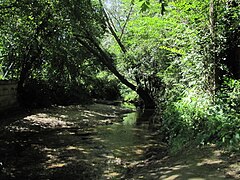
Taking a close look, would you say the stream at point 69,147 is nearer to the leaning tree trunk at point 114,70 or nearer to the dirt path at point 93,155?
the dirt path at point 93,155

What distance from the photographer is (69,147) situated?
27.8 feet

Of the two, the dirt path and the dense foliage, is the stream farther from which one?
the dense foliage

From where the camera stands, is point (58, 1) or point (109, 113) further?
point (109, 113)

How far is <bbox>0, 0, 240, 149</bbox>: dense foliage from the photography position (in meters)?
6.80

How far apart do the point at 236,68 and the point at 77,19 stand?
8479mm

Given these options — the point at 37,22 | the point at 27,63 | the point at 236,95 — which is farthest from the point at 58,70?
the point at 236,95

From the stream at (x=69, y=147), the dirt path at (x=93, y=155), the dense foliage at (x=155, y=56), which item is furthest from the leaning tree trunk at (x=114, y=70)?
the dirt path at (x=93, y=155)

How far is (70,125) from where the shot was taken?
12.6 m

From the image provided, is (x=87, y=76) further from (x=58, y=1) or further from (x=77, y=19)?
(x=58, y=1)

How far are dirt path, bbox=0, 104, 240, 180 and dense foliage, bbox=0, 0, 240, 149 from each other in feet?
2.22

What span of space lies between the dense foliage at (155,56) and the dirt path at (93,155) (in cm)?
68

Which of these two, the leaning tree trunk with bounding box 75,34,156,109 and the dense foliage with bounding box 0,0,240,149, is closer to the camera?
the dense foliage with bounding box 0,0,240,149

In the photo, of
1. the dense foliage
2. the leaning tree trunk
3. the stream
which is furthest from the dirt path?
the leaning tree trunk

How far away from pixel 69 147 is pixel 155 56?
7.64 m
